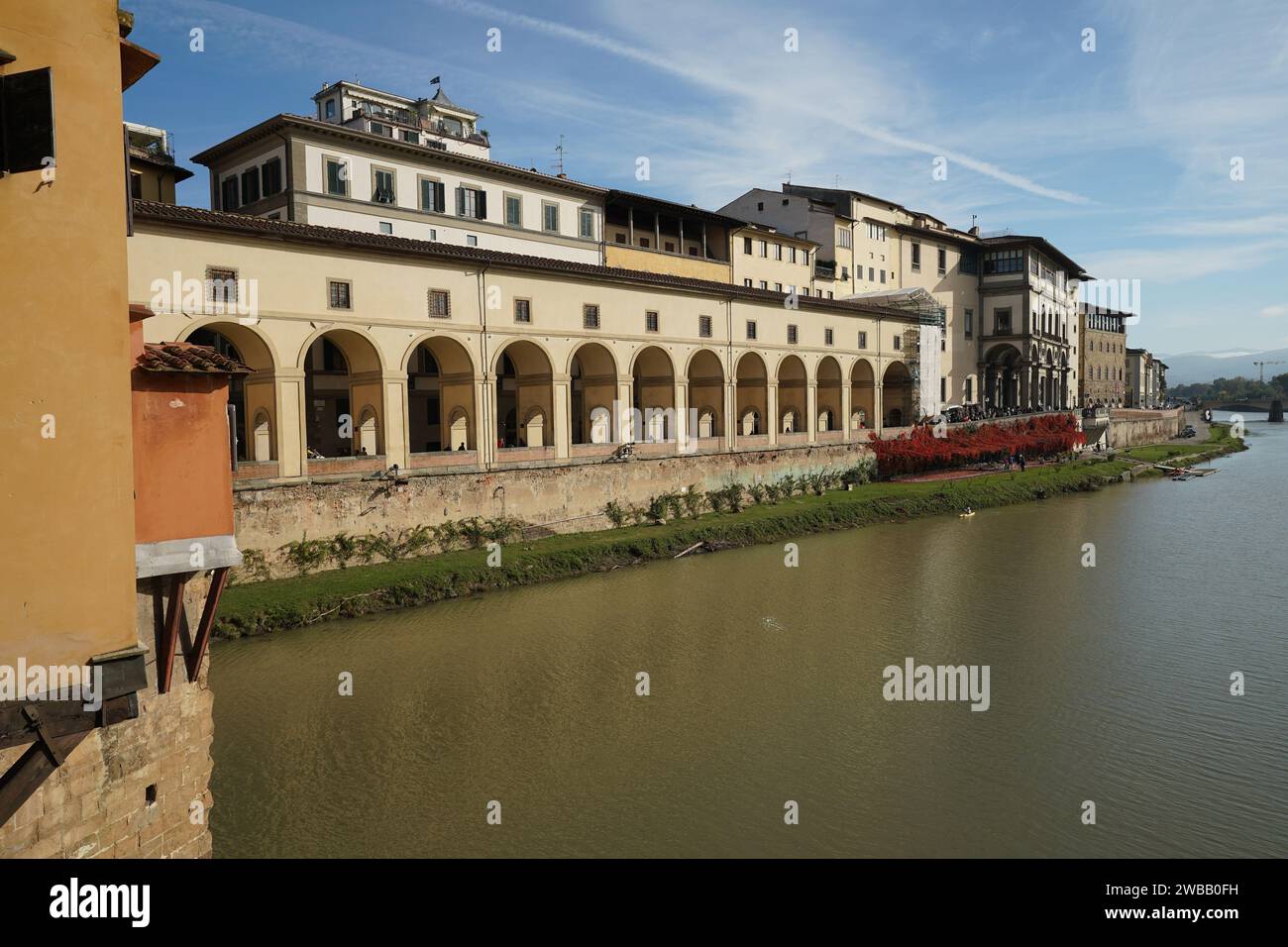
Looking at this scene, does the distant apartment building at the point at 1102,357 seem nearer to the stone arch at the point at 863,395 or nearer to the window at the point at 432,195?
the stone arch at the point at 863,395

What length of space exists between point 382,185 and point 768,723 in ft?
75.9

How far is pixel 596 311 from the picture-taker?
91.5 feet

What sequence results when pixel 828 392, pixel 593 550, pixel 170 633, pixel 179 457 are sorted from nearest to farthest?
1. pixel 179 457
2. pixel 170 633
3. pixel 593 550
4. pixel 828 392

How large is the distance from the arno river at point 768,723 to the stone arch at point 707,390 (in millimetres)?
11838

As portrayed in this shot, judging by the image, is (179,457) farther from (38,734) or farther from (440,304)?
(440,304)

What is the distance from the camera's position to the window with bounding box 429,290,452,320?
75.8ft

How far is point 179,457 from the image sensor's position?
6.69 meters

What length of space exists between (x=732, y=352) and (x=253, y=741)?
24.4 metres


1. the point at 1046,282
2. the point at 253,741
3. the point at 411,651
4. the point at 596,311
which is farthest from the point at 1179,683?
the point at 1046,282

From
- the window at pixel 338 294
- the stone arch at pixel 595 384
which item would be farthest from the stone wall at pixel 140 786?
the stone arch at pixel 595 384

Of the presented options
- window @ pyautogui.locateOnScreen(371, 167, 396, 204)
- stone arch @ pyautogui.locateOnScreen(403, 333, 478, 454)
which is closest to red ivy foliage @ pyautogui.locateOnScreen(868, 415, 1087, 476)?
stone arch @ pyautogui.locateOnScreen(403, 333, 478, 454)

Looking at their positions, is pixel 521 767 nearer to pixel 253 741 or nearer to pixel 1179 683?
pixel 253 741

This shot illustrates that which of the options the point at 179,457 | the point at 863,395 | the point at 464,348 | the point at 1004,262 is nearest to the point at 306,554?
the point at 464,348

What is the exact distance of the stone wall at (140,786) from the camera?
5910mm
